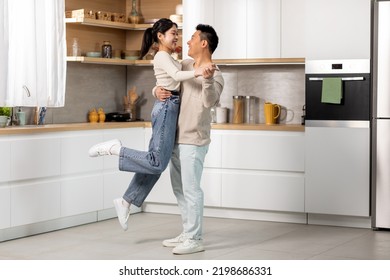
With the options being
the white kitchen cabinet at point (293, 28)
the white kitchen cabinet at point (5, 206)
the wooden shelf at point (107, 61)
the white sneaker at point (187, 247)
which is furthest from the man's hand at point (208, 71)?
the wooden shelf at point (107, 61)

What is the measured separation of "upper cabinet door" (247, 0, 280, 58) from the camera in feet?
22.4

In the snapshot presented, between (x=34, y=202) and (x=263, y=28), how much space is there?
2.36 m

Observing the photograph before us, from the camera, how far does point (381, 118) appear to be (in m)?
6.25

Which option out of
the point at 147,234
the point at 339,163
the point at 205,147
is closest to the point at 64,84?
the point at 147,234

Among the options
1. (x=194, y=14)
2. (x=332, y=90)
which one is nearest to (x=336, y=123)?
(x=332, y=90)

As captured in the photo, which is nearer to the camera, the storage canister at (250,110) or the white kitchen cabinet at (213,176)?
the white kitchen cabinet at (213,176)

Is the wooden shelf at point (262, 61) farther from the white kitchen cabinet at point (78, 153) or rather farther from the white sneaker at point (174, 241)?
the white sneaker at point (174, 241)

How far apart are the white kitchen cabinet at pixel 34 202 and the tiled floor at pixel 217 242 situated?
0.14 metres

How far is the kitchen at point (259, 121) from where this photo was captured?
6.40 meters

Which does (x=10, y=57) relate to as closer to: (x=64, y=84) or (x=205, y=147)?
(x=64, y=84)

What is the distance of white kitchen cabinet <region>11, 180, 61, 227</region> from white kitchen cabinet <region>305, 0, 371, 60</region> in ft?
7.47

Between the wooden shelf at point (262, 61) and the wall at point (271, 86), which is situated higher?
the wooden shelf at point (262, 61)

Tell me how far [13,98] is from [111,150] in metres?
1.31

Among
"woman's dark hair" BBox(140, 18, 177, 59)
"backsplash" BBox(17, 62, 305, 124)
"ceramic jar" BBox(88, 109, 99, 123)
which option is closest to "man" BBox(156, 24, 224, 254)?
"woman's dark hair" BBox(140, 18, 177, 59)
